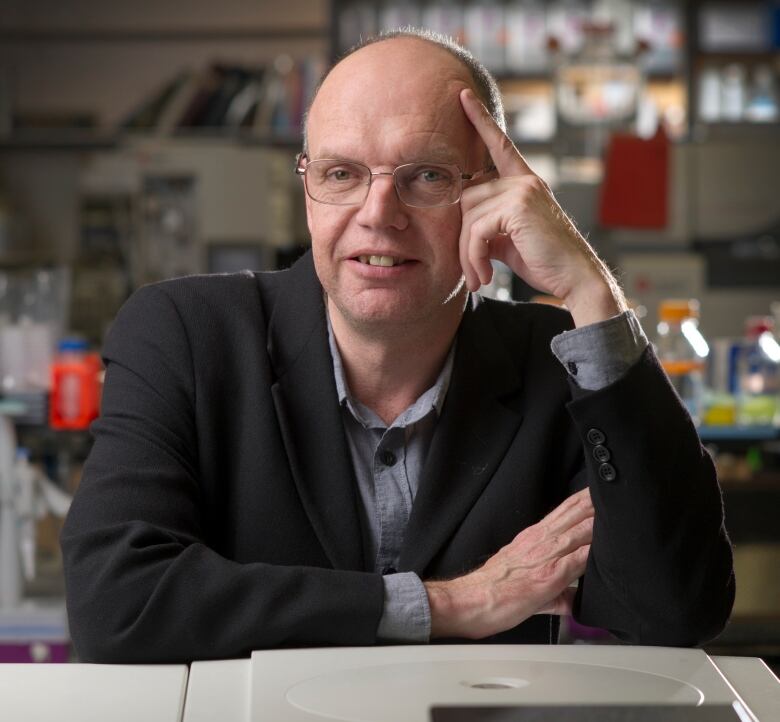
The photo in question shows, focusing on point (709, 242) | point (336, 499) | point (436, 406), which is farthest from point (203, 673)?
point (709, 242)

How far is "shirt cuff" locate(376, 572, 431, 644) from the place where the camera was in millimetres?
1166

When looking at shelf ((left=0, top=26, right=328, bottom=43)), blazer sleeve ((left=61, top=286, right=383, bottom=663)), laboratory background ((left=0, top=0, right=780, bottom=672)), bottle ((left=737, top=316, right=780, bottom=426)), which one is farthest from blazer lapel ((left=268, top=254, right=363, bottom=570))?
shelf ((left=0, top=26, right=328, bottom=43))

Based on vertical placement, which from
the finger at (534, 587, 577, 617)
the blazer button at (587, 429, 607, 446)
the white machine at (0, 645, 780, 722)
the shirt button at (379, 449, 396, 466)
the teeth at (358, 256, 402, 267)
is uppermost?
the teeth at (358, 256, 402, 267)

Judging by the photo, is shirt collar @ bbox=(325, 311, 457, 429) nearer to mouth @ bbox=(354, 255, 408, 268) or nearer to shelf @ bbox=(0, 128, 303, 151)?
mouth @ bbox=(354, 255, 408, 268)

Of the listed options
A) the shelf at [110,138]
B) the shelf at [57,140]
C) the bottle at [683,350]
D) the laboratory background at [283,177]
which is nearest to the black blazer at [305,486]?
the bottle at [683,350]

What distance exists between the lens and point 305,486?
1.39 metres

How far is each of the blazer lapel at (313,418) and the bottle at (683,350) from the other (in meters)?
1.15

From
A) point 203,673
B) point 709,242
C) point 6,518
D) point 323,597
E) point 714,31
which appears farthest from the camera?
point 714,31

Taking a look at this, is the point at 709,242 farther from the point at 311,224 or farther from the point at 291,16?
the point at 311,224

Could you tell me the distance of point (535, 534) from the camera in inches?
51.9

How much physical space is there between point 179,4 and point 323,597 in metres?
5.69

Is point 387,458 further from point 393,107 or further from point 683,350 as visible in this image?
point 683,350

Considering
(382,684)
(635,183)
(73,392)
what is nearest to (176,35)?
(635,183)

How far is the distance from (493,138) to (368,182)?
0.53ft
